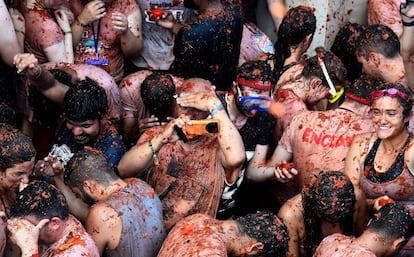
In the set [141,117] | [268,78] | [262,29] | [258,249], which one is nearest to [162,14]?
[141,117]

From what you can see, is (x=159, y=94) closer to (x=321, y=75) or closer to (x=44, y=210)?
(x=321, y=75)

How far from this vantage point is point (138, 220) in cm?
459

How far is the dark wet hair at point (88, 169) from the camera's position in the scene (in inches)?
186

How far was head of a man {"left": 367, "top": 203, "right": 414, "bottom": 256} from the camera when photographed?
178 inches

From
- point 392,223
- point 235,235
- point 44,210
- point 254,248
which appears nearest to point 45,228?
point 44,210

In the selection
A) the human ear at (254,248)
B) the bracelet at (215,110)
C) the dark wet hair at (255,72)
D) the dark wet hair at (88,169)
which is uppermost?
the dark wet hair at (255,72)

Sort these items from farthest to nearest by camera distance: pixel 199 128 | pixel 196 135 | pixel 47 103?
1. pixel 47 103
2. pixel 196 135
3. pixel 199 128

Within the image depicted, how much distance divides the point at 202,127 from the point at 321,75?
1274mm

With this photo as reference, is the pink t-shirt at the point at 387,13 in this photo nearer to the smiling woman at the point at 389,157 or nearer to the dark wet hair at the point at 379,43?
the dark wet hair at the point at 379,43

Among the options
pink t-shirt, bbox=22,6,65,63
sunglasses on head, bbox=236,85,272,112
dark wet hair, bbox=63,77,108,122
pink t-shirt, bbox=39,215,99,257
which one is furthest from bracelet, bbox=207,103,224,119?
pink t-shirt, bbox=22,6,65,63

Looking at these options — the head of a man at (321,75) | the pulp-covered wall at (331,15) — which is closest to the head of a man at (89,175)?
the head of a man at (321,75)

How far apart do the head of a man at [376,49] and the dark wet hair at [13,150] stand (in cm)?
257

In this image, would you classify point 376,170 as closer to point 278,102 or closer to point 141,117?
point 278,102

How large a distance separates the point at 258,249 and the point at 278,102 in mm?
1622
